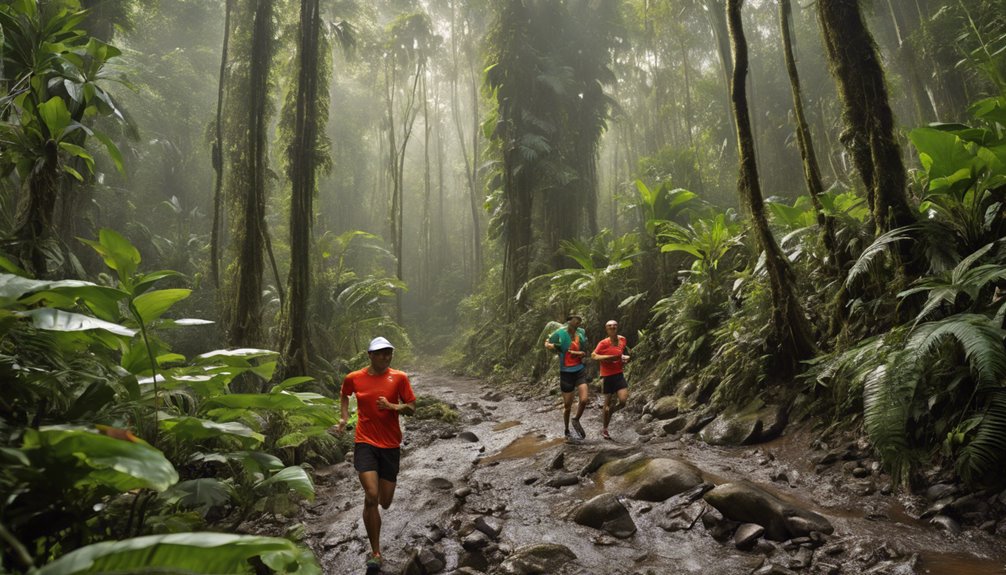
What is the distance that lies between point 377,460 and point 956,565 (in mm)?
3655

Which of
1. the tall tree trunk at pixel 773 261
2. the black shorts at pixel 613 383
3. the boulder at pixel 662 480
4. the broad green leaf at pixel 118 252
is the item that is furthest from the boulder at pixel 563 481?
the broad green leaf at pixel 118 252

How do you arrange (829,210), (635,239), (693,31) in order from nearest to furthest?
(829,210) < (635,239) < (693,31)

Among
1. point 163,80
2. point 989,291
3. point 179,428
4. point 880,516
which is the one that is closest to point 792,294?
point 989,291

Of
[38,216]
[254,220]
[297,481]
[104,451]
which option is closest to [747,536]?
[297,481]

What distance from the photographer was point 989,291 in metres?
4.04

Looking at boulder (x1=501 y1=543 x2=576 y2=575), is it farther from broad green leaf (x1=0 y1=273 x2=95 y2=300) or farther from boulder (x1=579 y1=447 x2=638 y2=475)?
broad green leaf (x1=0 y1=273 x2=95 y2=300)

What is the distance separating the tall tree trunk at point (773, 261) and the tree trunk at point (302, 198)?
6.19m

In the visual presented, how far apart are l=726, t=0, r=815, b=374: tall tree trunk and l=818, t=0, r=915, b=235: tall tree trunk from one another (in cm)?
87

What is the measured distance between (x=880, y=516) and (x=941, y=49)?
14.2m

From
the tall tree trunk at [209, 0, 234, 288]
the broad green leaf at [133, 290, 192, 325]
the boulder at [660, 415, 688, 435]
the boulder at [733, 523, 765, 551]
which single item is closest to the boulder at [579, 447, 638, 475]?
the boulder at [660, 415, 688, 435]

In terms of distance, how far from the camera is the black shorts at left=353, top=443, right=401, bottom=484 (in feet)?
13.1

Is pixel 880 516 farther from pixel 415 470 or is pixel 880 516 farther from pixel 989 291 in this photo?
pixel 415 470

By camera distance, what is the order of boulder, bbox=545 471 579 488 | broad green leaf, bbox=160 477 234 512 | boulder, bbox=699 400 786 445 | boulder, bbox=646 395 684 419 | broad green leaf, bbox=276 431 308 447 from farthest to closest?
boulder, bbox=646 395 684 419
boulder, bbox=699 400 786 445
boulder, bbox=545 471 579 488
broad green leaf, bbox=276 431 308 447
broad green leaf, bbox=160 477 234 512

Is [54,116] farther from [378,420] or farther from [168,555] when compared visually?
[168,555]
